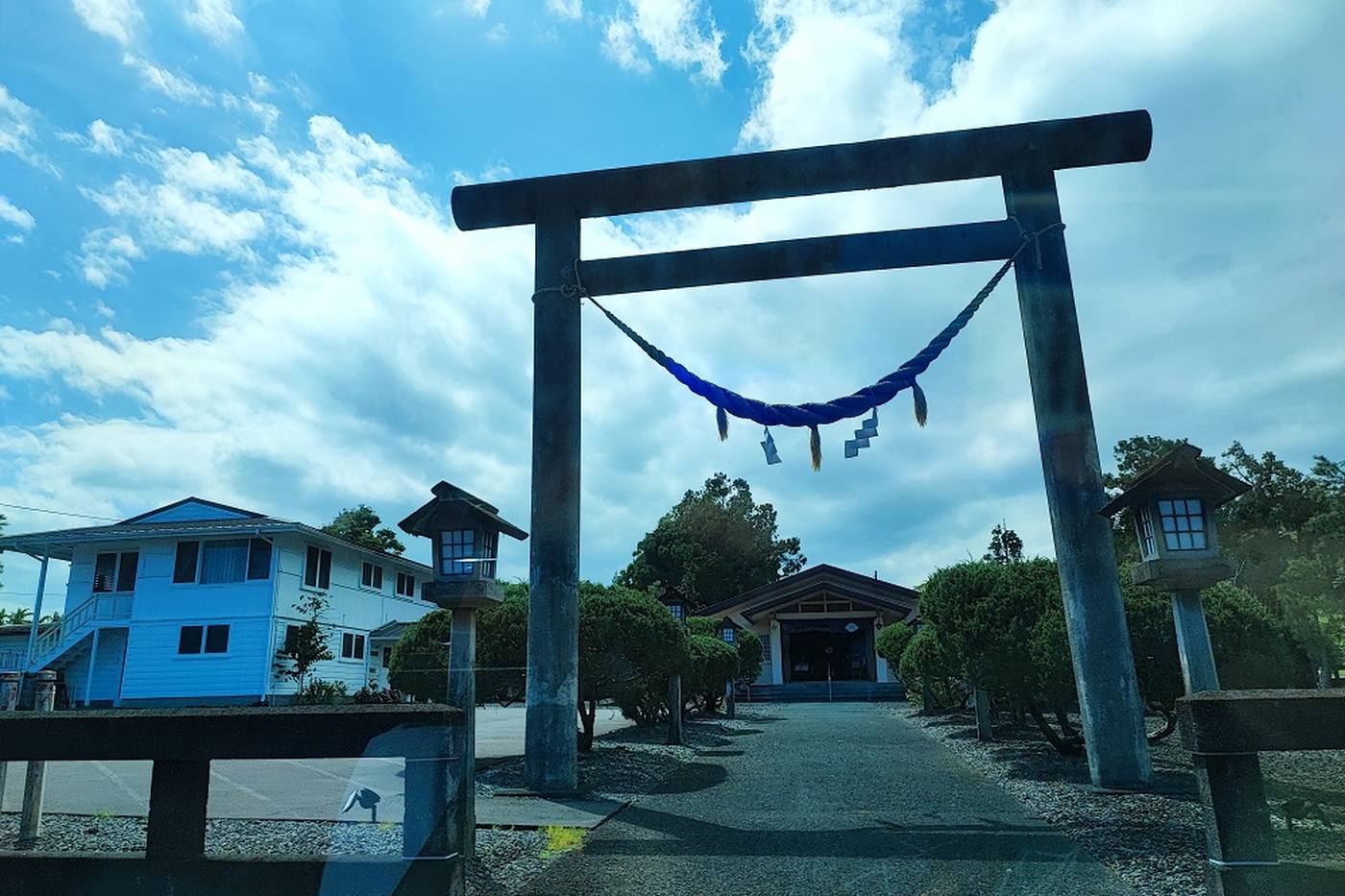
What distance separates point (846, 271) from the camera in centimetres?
868

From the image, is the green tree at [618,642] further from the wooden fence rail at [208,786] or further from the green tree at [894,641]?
the green tree at [894,641]

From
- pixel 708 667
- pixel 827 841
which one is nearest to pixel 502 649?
pixel 827 841

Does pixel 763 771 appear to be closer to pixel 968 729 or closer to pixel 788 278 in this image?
pixel 788 278

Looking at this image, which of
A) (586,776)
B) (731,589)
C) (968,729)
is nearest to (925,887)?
(586,776)

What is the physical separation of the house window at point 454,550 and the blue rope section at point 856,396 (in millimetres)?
2910

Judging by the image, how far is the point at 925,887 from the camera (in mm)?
4973

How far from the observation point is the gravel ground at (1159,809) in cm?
529

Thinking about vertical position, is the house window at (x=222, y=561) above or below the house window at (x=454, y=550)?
above

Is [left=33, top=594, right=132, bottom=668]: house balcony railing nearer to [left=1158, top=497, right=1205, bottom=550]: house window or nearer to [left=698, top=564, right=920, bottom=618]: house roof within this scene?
[left=698, top=564, right=920, bottom=618]: house roof

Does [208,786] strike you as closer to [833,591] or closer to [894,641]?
[894,641]

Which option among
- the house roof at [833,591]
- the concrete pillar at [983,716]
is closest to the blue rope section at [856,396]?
the concrete pillar at [983,716]

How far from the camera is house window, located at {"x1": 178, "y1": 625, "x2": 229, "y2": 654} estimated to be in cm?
2394

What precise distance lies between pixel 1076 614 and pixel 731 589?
45.9 m

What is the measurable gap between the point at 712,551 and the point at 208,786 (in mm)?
50570
